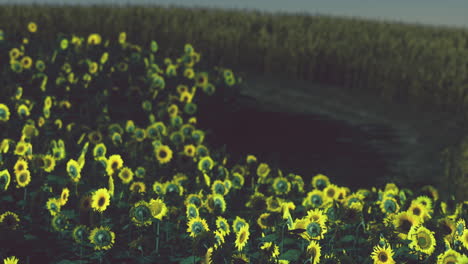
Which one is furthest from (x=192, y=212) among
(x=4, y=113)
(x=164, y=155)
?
(x=4, y=113)

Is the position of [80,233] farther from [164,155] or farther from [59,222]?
[164,155]

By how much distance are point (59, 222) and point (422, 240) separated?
Answer: 1.89m

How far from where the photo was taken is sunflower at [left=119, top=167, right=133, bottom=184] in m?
4.11

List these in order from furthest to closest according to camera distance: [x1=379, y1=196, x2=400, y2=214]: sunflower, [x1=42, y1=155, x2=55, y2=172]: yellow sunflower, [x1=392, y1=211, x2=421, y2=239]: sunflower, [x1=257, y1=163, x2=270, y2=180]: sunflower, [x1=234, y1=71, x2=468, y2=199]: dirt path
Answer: [x1=234, y1=71, x2=468, y2=199]: dirt path < [x1=257, y1=163, x2=270, y2=180]: sunflower < [x1=42, y1=155, x2=55, y2=172]: yellow sunflower < [x1=379, y1=196, x2=400, y2=214]: sunflower < [x1=392, y1=211, x2=421, y2=239]: sunflower

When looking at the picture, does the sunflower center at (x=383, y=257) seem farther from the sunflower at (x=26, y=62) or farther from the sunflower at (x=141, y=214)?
the sunflower at (x=26, y=62)

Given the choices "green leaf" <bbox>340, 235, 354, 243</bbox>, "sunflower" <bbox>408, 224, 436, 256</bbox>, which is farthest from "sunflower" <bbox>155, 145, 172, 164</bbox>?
"sunflower" <bbox>408, 224, 436, 256</bbox>

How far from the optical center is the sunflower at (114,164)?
4105 mm

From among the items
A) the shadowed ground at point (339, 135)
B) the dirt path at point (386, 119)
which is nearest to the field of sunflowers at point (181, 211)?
the shadowed ground at point (339, 135)

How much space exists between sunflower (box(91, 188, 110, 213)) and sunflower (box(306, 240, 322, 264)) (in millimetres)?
1065

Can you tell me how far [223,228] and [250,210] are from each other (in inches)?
28.0

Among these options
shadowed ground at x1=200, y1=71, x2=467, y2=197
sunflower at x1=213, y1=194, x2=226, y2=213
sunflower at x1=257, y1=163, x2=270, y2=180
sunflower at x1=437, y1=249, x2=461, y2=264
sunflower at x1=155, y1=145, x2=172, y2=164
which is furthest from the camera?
shadowed ground at x1=200, y1=71, x2=467, y2=197

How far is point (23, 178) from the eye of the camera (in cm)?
379

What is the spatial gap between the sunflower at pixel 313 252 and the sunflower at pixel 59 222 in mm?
1340

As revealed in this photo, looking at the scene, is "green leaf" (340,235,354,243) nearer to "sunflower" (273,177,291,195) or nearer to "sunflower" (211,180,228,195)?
"sunflower" (211,180,228,195)
